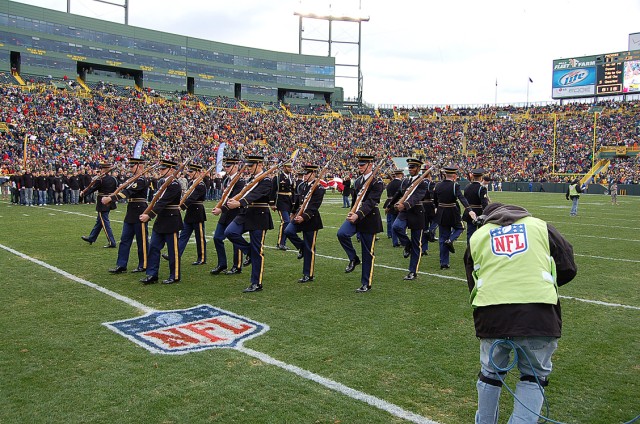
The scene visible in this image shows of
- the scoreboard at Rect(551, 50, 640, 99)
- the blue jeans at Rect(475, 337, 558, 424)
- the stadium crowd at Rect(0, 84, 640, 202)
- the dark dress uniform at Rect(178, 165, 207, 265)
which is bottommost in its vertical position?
the blue jeans at Rect(475, 337, 558, 424)

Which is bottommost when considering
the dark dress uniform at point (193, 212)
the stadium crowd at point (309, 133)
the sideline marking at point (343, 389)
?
the sideline marking at point (343, 389)

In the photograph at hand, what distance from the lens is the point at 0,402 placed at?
407cm

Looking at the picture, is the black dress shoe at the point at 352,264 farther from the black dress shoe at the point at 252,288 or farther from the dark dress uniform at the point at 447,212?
the black dress shoe at the point at 252,288

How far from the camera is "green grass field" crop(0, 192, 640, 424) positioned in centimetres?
399

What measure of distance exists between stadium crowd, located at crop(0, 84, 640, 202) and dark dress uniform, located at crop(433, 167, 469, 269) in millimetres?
29098

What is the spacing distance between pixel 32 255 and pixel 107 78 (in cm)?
5024

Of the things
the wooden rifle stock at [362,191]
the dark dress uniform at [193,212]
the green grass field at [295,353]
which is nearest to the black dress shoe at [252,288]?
the green grass field at [295,353]

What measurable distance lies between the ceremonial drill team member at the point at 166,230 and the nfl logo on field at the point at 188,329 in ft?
6.17

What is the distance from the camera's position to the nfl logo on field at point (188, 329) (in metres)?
5.42

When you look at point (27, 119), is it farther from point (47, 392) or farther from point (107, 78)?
point (47, 392)

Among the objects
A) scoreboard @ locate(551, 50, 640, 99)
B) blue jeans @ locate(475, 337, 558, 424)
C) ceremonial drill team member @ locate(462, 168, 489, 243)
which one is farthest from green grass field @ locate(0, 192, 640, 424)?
scoreboard @ locate(551, 50, 640, 99)

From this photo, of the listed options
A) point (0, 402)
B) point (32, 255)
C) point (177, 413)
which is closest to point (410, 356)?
point (177, 413)

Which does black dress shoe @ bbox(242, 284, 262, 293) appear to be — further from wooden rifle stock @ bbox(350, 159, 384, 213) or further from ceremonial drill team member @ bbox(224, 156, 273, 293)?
wooden rifle stock @ bbox(350, 159, 384, 213)

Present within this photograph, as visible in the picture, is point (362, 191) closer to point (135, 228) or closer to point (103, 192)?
point (135, 228)
